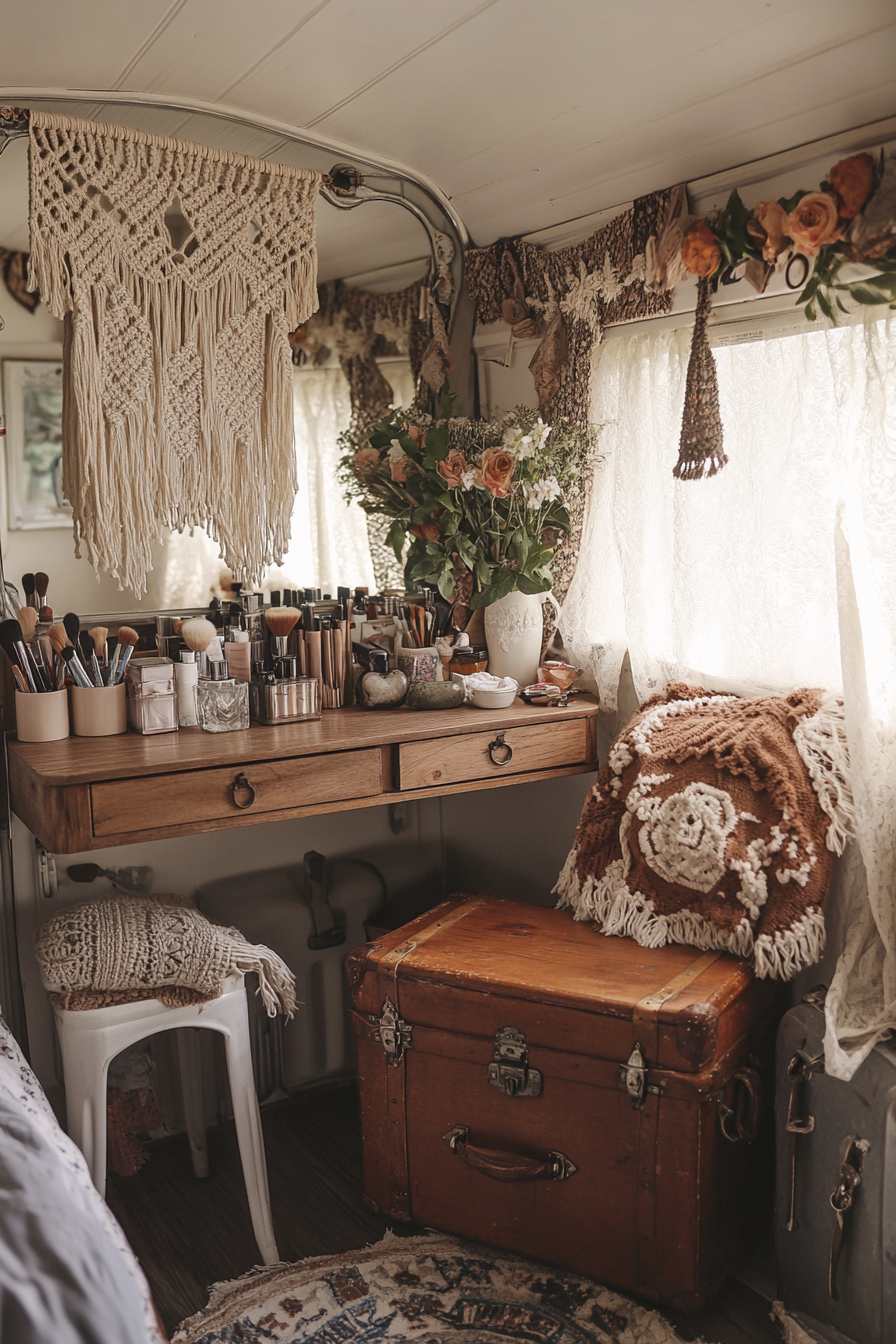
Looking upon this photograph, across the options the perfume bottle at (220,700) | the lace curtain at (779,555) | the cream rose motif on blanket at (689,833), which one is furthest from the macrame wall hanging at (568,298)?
the perfume bottle at (220,700)

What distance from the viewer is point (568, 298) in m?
2.40

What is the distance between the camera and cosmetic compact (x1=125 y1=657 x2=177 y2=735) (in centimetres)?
210

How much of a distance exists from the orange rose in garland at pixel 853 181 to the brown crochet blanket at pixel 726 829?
864mm

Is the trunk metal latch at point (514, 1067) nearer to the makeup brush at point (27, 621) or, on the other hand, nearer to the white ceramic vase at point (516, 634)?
the white ceramic vase at point (516, 634)

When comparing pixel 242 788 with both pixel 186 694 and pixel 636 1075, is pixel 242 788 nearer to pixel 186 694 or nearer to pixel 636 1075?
pixel 186 694

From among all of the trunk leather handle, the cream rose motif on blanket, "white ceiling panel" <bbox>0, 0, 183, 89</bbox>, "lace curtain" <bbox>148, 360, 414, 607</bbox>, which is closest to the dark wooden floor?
the trunk leather handle

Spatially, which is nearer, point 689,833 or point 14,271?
point 689,833

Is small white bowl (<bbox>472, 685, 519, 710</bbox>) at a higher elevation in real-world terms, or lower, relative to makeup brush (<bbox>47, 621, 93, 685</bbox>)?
lower

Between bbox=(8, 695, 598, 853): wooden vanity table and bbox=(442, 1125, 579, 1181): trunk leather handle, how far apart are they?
0.65 metres

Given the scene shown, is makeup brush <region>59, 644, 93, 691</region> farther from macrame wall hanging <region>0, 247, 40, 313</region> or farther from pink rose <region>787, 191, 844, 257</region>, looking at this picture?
pink rose <region>787, 191, 844, 257</region>

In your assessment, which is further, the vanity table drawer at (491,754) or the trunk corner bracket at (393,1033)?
the vanity table drawer at (491,754)

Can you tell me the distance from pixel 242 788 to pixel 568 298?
1323 millimetres

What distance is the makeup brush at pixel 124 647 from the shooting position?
2.11m

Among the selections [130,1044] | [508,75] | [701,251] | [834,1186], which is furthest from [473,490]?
[834,1186]
